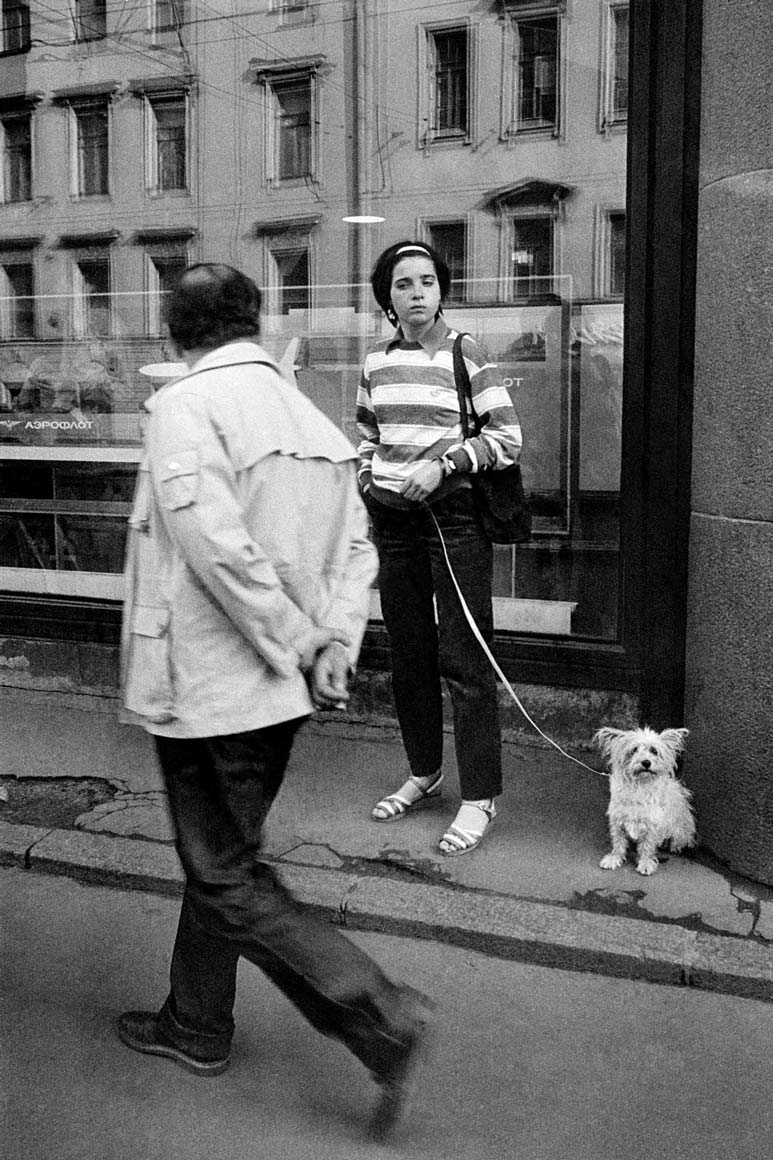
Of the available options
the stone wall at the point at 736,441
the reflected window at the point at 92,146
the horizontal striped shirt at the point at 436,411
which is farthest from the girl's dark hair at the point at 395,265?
the reflected window at the point at 92,146

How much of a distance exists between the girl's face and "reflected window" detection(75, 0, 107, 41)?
360 cm

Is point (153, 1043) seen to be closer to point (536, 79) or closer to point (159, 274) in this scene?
point (536, 79)

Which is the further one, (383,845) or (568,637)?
(568,637)

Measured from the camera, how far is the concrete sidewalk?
13.9 feet

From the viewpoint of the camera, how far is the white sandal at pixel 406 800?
5.32m

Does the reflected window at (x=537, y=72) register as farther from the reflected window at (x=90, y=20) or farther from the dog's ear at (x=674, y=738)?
the dog's ear at (x=674, y=738)

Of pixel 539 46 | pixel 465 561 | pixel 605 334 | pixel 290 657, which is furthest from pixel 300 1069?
pixel 539 46

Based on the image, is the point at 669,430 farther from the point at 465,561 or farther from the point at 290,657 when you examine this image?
the point at 290,657

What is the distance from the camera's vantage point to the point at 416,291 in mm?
4883

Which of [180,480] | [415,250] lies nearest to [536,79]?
[415,250]

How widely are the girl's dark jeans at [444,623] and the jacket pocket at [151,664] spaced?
1.90m

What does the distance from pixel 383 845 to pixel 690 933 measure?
128 cm

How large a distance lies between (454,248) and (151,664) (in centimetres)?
411

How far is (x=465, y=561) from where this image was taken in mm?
4969
